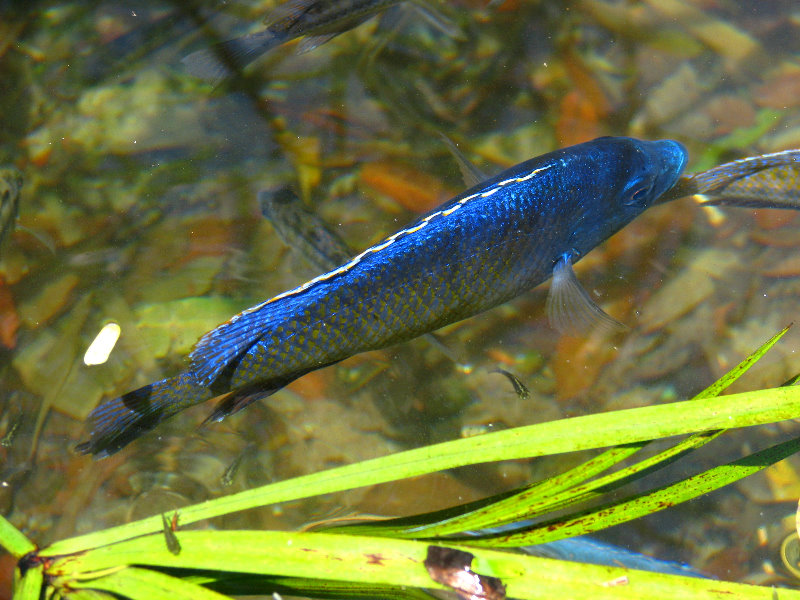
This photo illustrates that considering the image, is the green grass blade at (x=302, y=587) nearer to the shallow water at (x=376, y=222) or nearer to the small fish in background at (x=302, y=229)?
the shallow water at (x=376, y=222)

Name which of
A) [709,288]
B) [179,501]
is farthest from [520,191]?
[179,501]

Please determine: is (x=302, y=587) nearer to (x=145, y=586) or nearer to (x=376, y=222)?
(x=145, y=586)

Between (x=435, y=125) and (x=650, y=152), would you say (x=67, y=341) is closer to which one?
(x=435, y=125)

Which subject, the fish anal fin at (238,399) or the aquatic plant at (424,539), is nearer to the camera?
the aquatic plant at (424,539)

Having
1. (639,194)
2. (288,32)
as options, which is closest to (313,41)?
(288,32)

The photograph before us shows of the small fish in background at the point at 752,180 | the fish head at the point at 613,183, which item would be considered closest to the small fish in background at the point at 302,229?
the fish head at the point at 613,183
